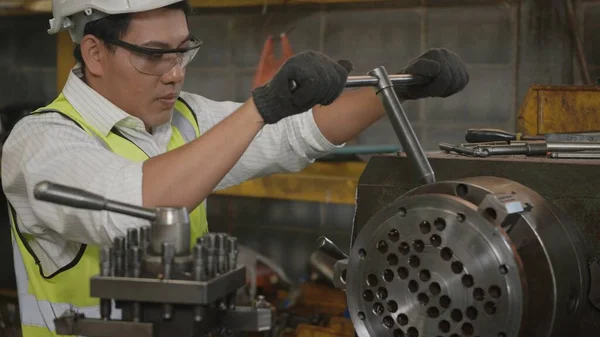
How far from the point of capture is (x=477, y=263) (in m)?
1.02

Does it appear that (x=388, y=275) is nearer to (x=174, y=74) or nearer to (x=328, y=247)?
(x=328, y=247)

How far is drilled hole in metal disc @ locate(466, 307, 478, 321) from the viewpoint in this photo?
1029mm

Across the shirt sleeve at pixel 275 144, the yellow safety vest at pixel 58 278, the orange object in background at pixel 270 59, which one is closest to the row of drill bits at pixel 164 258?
the yellow safety vest at pixel 58 278

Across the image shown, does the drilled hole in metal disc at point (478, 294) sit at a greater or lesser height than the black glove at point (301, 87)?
lesser

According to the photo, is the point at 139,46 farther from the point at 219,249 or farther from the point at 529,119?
the point at 529,119

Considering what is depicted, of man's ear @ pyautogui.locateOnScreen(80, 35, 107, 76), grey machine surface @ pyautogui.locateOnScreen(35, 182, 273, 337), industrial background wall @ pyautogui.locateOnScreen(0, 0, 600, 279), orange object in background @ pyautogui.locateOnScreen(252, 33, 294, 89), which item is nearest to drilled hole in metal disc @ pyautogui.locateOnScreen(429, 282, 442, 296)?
grey machine surface @ pyautogui.locateOnScreen(35, 182, 273, 337)

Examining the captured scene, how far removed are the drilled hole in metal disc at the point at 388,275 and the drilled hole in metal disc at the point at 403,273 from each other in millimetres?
11

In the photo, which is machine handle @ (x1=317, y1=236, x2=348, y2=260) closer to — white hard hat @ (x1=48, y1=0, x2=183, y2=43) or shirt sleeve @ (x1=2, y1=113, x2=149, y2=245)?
shirt sleeve @ (x1=2, y1=113, x2=149, y2=245)

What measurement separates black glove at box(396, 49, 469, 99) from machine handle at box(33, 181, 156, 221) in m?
0.64

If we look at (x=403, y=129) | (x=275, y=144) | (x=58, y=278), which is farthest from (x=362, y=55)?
(x=403, y=129)

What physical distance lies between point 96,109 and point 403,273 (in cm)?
75

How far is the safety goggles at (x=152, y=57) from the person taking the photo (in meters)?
1.55

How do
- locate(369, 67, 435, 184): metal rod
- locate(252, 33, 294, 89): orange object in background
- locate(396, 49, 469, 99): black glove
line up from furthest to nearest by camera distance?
locate(252, 33, 294, 89): orange object in background, locate(396, 49, 469, 99): black glove, locate(369, 67, 435, 184): metal rod

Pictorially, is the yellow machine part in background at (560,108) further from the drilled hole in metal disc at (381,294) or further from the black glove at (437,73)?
the drilled hole in metal disc at (381,294)
